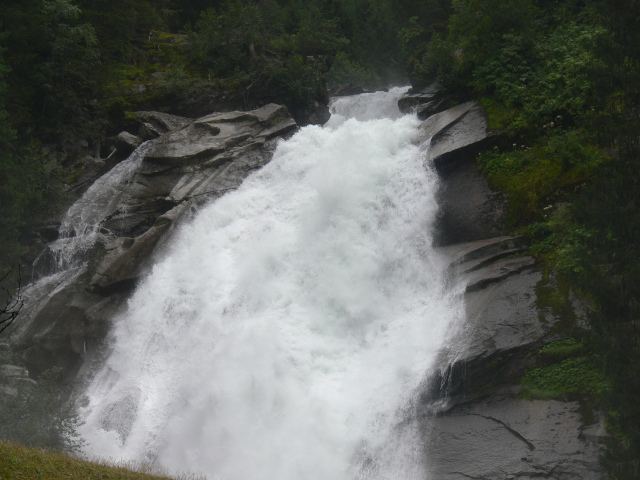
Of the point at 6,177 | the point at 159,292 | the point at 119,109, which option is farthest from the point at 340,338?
the point at 119,109

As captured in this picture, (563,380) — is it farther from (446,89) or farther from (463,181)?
(446,89)

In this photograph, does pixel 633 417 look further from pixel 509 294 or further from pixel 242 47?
pixel 242 47

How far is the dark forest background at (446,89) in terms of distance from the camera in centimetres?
963

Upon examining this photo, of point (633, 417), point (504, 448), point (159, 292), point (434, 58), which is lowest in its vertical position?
point (504, 448)

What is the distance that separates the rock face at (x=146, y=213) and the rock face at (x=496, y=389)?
1019 centimetres

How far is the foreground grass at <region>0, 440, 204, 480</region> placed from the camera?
862 cm

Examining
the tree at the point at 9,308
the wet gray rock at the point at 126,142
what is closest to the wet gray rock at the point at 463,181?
the tree at the point at 9,308

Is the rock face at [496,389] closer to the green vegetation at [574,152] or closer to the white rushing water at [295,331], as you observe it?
the green vegetation at [574,152]

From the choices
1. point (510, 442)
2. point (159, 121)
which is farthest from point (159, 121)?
point (510, 442)

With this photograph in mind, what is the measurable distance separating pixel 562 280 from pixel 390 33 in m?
32.7

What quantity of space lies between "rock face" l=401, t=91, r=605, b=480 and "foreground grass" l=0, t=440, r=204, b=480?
6014 millimetres

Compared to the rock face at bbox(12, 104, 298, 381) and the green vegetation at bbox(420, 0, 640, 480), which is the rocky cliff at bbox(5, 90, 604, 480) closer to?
the rock face at bbox(12, 104, 298, 381)

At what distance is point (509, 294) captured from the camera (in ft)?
41.0

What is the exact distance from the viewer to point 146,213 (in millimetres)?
21156
